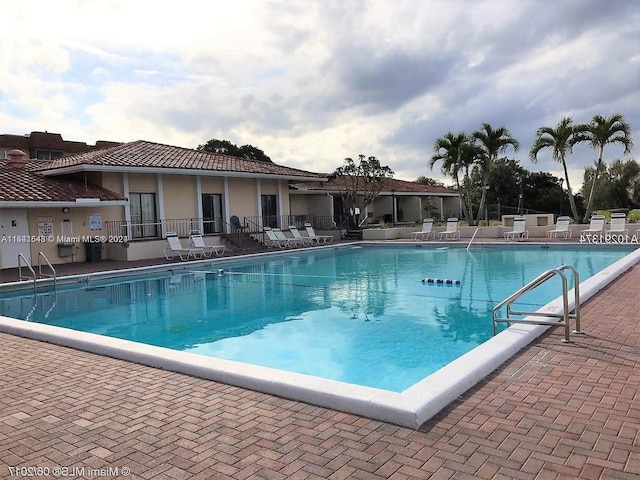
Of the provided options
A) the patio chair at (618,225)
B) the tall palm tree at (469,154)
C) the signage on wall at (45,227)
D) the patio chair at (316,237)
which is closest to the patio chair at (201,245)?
the signage on wall at (45,227)

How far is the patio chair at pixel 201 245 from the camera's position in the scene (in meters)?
19.8

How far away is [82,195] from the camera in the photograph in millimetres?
18016

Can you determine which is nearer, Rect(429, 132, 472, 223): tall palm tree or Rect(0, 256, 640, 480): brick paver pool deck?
Rect(0, 256, 640, 480): brick paver pool deck

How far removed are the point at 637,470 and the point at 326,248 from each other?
2031 centimetres

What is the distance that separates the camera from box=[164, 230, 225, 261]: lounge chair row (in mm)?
19281

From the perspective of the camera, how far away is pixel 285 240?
77.9 feet

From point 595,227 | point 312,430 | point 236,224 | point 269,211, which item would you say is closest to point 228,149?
point 269,211

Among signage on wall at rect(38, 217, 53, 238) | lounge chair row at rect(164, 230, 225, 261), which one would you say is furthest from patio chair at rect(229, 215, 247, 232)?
signage on wall at rect(38, 217, 53, 238)

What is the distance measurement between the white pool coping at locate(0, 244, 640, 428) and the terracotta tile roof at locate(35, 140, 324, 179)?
46.9 ft

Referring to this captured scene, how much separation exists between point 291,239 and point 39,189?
34.5 feet

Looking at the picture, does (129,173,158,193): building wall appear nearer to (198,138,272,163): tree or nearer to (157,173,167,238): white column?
(157,173,167,238): white column

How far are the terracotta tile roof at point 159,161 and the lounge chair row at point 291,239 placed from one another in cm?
290

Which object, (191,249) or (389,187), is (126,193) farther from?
(389,187)

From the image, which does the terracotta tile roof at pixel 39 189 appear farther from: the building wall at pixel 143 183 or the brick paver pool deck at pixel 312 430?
the brick paver pool deck at pixel 312 430
